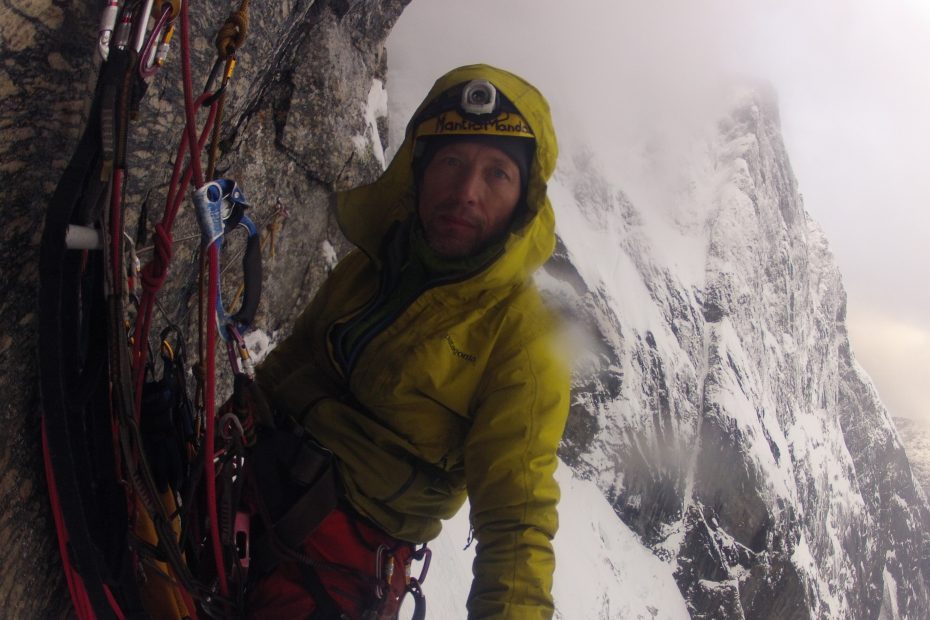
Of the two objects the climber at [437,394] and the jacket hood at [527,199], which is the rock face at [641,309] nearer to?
the jacket hood at [527,199]

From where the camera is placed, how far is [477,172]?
2080 mm

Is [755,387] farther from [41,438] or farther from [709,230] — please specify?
[41,438]

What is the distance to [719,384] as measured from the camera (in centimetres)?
3669

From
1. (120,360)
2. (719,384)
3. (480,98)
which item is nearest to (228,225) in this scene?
(120,360)

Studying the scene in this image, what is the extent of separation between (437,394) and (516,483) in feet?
1.25

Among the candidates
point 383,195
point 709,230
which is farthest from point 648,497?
point 383,195

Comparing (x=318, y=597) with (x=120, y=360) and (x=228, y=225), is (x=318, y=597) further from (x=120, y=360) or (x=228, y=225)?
(x=228, y=225)

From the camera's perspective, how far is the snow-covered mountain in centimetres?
2672

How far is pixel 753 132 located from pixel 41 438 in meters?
61.8

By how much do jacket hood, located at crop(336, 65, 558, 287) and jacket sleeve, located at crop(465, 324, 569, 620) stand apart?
1.18 ft

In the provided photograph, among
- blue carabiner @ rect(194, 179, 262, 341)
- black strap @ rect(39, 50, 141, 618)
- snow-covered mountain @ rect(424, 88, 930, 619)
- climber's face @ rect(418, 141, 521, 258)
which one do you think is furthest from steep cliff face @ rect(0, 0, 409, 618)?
snow-covered mountain @ rect(424, 88, 930, 619)

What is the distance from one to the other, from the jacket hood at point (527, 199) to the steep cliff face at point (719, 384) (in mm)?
11021

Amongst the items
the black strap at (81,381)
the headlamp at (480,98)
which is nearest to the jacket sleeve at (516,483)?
the headlamp at (480,98)

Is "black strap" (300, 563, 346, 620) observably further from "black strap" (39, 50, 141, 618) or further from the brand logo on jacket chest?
the brand logo on jacket chest
